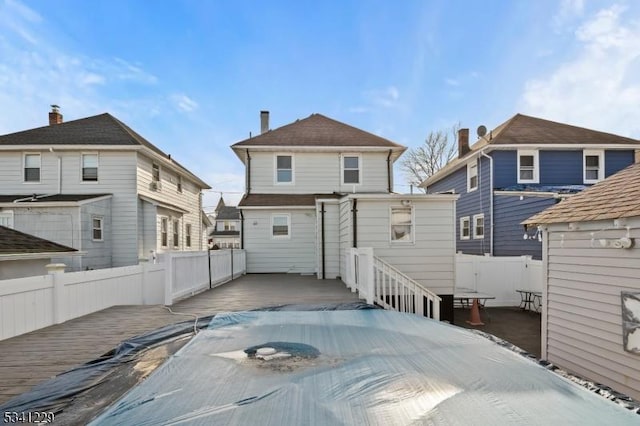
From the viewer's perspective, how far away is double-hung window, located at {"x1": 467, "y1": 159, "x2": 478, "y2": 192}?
50.4 feet

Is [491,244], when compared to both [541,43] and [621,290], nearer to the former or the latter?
[541,43]

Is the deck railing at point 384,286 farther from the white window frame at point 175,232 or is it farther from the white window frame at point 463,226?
the white window frame at point 175,232

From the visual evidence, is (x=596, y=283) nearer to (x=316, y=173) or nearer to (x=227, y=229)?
(x=316, y=173)

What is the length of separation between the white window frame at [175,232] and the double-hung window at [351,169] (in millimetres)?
8155

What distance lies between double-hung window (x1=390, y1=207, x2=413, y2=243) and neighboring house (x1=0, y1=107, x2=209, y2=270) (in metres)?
9.70

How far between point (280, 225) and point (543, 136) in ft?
39.1

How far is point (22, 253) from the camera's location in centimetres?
700

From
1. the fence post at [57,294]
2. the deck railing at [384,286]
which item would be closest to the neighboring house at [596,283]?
the deck railing at [384,286]

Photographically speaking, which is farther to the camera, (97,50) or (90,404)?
(97,50)

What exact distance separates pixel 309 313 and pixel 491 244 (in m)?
11.4

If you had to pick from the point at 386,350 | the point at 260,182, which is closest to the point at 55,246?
the point at 260,182

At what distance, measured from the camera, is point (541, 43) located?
10.9m

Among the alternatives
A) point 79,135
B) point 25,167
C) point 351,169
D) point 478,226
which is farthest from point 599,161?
point 25,167

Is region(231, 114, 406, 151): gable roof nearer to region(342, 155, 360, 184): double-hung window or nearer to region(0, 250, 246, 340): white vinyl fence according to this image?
region(342, 155, 360, 184): double-hung window
